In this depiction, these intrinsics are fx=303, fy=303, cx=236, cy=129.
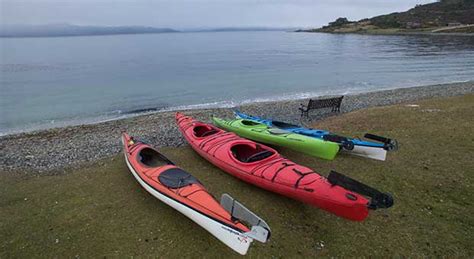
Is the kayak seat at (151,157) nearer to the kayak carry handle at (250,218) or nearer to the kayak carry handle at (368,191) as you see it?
the kayak carry handle at (250,218)

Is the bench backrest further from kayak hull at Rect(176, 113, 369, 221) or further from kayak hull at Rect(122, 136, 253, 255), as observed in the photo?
kayak hull at Rect(122, 136, 253, 255)

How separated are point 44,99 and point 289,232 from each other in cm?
3185

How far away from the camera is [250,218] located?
5559 millimetres

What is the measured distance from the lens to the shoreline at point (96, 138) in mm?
11883

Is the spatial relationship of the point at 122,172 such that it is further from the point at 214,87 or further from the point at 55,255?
the point at 214,87

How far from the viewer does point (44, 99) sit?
3048cm

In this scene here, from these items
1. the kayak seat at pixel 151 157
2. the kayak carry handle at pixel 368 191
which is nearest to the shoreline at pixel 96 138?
the kayak seat at pixel 151 157

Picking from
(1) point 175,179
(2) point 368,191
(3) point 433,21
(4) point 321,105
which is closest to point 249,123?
(1) point 175,179

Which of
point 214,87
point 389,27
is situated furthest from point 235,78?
point 389,27

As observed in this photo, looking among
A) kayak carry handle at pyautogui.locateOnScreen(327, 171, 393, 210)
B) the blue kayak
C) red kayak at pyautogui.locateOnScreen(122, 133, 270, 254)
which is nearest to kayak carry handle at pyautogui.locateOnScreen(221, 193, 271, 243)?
red kayak at pyautogui.locateOnScreen(122, 133, 270, 254)

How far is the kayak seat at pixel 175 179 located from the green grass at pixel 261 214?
2.40 ft

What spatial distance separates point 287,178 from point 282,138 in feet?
11.8

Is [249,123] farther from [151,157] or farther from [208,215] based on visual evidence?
[208,215]

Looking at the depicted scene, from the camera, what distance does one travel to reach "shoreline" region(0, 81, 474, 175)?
468 inches
